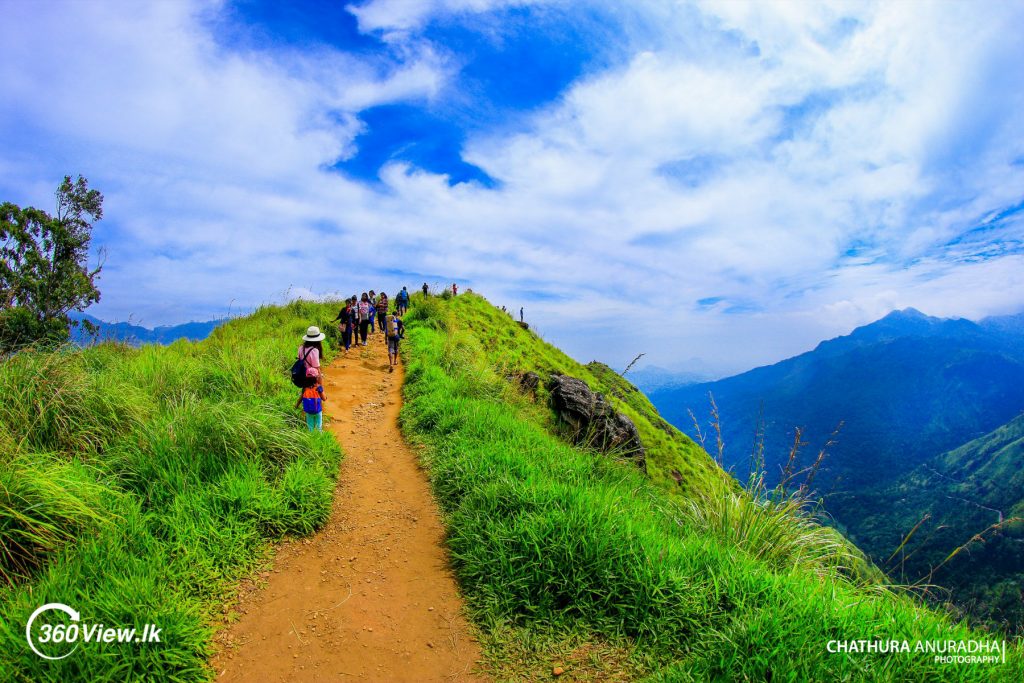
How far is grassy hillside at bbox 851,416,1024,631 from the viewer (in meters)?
58.6

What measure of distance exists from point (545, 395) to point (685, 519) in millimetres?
7794

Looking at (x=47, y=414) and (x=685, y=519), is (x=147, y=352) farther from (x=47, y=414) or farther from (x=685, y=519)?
(x=685, y=519)

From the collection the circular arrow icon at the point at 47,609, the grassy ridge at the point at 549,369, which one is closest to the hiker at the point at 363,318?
the grassy ridge at the point at 549,369

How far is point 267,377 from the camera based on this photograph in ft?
28.1

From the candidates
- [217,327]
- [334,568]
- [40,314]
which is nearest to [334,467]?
[334,568]

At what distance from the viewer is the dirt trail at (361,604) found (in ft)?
11.5

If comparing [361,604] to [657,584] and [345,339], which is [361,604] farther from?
[345,339]

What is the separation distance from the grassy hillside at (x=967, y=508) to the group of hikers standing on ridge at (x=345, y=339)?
2569 inches

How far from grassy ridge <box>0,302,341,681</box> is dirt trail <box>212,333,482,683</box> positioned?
310mm
